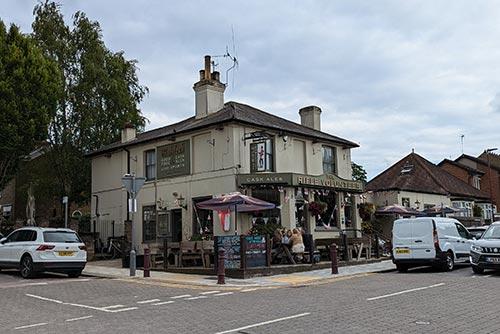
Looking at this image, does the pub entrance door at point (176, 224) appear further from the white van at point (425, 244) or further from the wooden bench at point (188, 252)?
the white van at point (425, 244)

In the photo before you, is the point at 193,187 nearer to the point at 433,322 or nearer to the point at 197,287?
the point at 197,287

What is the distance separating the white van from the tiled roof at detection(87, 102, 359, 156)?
7.11 metres

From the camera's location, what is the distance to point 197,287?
1487 cm

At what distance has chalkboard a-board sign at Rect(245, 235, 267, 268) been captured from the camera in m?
16.9

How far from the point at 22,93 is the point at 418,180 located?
82.7 ft

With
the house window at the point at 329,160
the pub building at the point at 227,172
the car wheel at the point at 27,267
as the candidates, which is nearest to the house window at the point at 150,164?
the pub building at the point at 227,172

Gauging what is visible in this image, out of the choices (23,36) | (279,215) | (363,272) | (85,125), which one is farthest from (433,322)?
(85,125)

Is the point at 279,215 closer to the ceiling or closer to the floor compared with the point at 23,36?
closer to the floor

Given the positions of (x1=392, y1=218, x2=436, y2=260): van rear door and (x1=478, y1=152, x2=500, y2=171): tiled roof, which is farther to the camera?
(x1=478, y1=152, x2=500, y2=171): tiled roof

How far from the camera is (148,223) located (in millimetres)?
25469

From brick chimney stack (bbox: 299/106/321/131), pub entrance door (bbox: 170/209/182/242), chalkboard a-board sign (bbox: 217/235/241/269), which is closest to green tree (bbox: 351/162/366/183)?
brick chimney stack (bbox: 299/106/321/131)

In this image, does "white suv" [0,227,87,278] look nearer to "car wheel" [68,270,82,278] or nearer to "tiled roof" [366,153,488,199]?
"car wheel" [68,270,82,278]

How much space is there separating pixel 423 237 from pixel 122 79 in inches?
815

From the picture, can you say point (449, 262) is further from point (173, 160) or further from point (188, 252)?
point (173, 160)
